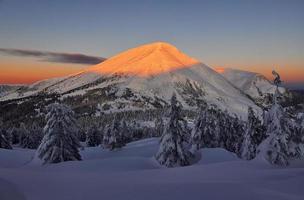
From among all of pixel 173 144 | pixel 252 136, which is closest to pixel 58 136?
pixel 173 144

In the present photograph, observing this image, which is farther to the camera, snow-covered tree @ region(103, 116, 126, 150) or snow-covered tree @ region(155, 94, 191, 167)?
snow-covered tree @ region(103, 116, 126, 150)

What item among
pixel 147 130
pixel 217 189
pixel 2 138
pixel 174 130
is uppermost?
pixel 217 189

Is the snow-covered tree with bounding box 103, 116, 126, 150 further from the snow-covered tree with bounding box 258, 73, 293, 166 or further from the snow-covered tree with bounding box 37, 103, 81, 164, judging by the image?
the snow-covered tree with bounding box 258, 73, 293, 166

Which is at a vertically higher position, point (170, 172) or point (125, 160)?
point (170, 172)

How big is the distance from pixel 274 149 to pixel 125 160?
1741 cm

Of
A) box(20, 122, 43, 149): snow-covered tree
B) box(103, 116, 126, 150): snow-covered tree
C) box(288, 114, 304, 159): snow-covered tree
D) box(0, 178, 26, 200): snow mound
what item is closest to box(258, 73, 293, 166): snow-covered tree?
box(288, 114, 304, 159): snow-covered tree

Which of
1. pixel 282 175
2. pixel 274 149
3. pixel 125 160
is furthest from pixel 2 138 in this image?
pixel 282 175

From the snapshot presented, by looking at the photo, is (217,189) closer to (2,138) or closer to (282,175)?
(282,175)

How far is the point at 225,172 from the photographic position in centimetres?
1880

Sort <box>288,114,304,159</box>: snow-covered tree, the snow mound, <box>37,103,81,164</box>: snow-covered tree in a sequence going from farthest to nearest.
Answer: <box>37,103,81,164</box>: snow-covered tree, <box>288,114,304,159</box>: snow-covered tree, the snow mound

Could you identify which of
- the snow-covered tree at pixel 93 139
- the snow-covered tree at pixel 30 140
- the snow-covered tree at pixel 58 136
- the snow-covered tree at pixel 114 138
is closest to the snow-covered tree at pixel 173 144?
the snow-covered tree at pixel 58 136

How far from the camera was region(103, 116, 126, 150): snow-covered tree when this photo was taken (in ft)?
227

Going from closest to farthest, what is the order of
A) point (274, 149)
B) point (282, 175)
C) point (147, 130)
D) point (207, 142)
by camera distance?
point (282, 175), point (274, 149), point (207, 142), point (147, 130)

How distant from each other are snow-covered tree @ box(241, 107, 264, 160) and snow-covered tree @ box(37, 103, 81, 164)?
67.7 ft
